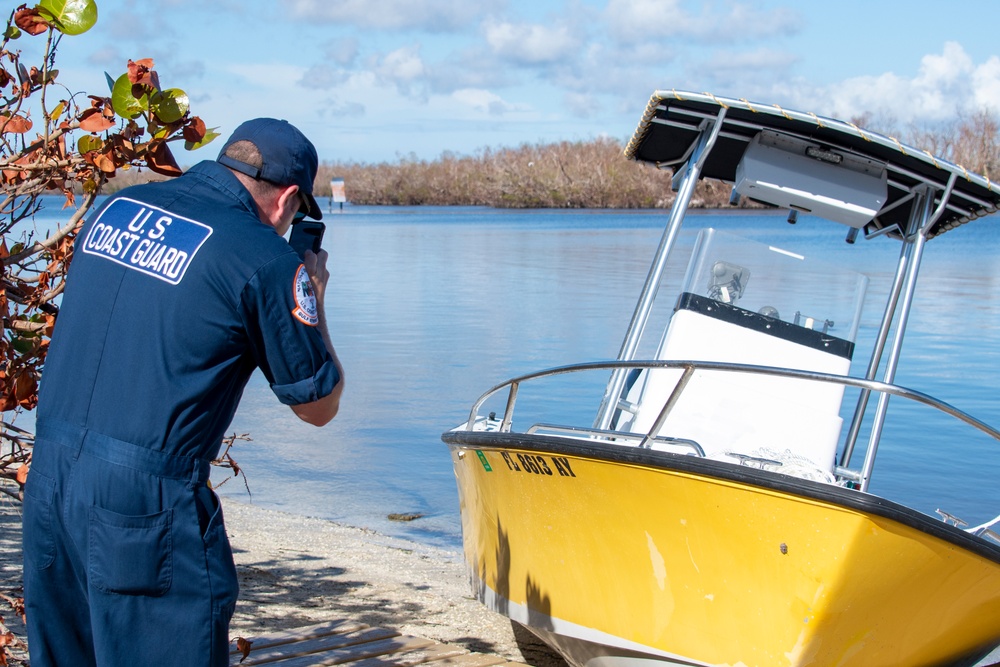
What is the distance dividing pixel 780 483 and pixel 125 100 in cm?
260

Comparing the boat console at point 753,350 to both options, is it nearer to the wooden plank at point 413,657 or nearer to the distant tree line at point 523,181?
the wooden plank at point 413,657

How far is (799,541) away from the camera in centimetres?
398

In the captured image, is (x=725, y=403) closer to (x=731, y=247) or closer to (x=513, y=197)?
(x=731, y=247)

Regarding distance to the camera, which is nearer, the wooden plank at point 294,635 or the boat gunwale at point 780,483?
the boat gunwale at point 780,483

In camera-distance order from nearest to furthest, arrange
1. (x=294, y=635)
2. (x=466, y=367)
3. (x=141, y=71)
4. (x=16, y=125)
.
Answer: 1. (x=141, y=71)
2. (x=16, y=125)
3. (x=294, y=635)
4. (x=466, y=367)

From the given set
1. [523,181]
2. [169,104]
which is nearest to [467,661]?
[169,104]

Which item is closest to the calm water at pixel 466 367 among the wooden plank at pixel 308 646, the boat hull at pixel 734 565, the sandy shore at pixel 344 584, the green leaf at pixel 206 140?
the sandy shore at pixel 344 584

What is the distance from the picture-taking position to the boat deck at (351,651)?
4441 millimetres

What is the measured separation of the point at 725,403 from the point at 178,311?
3392 millimetres

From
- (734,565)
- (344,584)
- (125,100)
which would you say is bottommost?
(344,584)

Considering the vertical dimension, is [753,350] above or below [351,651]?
above

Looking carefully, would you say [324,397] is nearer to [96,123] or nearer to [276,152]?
[276,152]

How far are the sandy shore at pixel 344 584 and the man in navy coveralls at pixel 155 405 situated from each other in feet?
7.59

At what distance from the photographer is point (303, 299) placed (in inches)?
102
